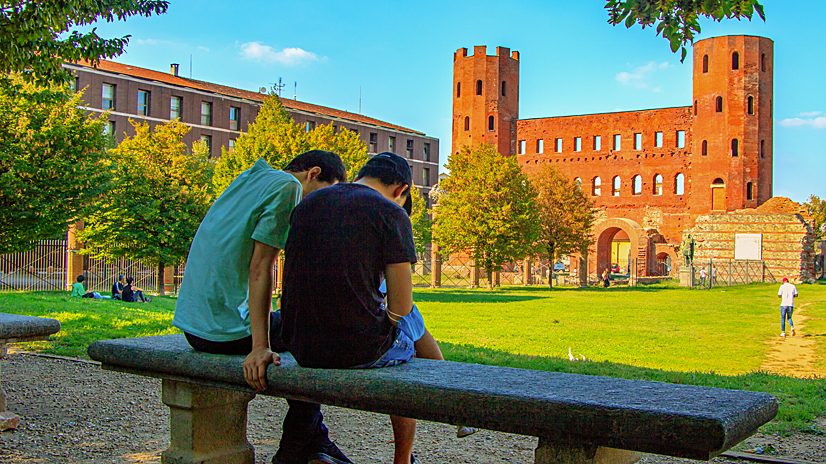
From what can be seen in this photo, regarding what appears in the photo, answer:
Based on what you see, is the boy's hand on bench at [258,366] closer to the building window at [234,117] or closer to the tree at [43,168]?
the tree at [43,168]

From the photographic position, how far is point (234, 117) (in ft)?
163

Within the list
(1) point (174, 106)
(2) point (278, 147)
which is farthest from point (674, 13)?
(1) point (174, 106)

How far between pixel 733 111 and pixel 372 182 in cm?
4979

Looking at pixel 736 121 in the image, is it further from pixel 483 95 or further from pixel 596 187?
pixel 483 95

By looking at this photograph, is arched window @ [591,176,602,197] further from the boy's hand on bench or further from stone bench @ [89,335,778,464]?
the boy's hand on bench

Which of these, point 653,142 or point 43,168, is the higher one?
point 653,142

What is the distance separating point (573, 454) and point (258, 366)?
1328 mm

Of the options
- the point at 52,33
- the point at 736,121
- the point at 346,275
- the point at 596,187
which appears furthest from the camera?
the point at 596,187

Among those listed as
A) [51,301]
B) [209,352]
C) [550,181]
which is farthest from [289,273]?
[550,181]

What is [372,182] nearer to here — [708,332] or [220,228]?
[220,228]

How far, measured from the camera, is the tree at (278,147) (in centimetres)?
2756

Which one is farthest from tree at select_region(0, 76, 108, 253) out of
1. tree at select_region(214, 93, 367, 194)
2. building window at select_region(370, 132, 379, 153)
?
building window at select_region(370, 132, 379, 153)

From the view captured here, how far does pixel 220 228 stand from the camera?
292 cm

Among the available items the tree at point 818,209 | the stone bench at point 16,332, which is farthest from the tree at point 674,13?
the tree at point 818,209
